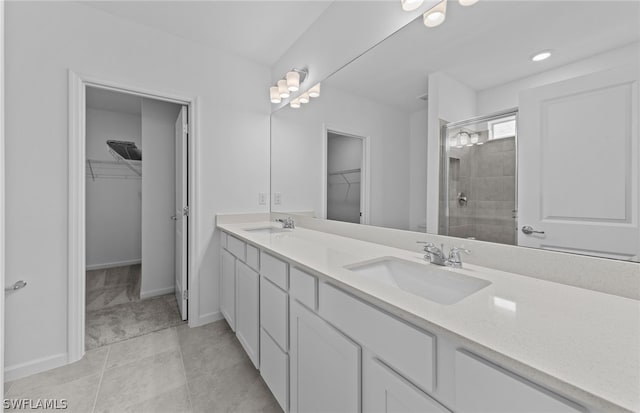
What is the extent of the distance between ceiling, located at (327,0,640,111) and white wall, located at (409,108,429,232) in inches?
3.0

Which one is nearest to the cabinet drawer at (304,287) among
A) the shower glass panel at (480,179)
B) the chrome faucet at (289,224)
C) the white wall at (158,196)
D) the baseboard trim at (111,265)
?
the shower glass panel at (480,179)

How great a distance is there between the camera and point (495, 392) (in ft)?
1.60

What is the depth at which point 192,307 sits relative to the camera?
218 centimetres

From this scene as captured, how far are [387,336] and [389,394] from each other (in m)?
0.16

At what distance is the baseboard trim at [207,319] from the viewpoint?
2.18m

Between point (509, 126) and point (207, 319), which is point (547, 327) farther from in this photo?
point (207, 319)

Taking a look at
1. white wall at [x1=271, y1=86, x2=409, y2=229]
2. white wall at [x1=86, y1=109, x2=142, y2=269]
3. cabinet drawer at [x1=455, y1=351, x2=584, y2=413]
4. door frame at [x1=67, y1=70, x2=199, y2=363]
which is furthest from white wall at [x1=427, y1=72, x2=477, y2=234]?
white wall at [x1=86, y1=109, x2=142, y2=269]

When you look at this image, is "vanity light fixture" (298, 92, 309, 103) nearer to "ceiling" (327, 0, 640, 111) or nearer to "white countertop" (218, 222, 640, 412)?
"ceiling" (327, 0, 640, 111)

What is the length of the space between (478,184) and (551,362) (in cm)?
74

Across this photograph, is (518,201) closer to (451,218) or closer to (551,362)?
(451,218)

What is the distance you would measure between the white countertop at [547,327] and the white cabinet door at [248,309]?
0.73m

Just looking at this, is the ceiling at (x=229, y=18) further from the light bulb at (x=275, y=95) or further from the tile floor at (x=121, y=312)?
the tile floor at (x=121, y=312)

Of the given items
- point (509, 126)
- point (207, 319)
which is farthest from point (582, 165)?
point (207, 319)

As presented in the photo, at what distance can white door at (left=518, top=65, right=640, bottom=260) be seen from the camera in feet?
2.35
